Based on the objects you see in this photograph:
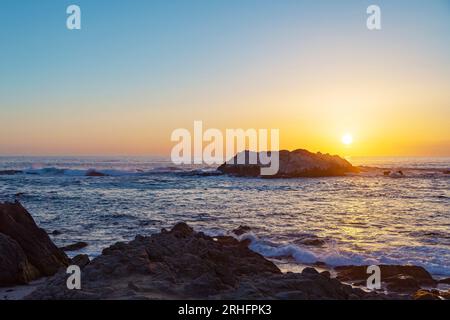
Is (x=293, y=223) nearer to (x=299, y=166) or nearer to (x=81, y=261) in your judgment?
(x=81, y=261)

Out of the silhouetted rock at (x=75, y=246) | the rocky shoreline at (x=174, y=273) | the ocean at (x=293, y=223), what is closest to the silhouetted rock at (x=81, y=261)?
the rocky shoreline at (x=174, y=273)

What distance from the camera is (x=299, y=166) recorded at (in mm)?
69938

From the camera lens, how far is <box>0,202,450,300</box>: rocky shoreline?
710cm

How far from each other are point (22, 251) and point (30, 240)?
98cm

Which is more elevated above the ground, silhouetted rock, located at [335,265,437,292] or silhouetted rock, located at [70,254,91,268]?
silhouetted rock, located at [70,254,91,268]

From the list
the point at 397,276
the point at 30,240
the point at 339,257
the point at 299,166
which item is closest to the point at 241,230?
the point at 339,257

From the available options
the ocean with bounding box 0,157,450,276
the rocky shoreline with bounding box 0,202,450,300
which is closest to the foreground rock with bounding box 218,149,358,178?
the ocean with bounding box 0,157,450,276

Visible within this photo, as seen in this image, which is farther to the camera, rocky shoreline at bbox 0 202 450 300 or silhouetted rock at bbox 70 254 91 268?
silhouetted rock at bbox 70 254 91 268

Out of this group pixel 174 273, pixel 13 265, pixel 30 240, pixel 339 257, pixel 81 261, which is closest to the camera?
pixel 174 273

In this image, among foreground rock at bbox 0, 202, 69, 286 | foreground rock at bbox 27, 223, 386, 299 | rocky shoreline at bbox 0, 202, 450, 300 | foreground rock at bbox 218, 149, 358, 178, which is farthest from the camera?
foreground rock at bbox 218, 149, 358, 178

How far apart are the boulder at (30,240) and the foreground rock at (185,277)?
2919 millimetres

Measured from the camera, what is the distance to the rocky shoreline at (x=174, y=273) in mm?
7098

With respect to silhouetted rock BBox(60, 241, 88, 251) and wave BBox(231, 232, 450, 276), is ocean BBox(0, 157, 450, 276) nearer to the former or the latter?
wave BBox(231, 232, 450, 276)

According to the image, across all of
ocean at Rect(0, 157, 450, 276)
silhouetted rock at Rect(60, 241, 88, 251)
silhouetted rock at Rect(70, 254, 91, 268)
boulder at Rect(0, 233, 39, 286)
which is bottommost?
ocean at Rect(0, 157, 450, 276)
